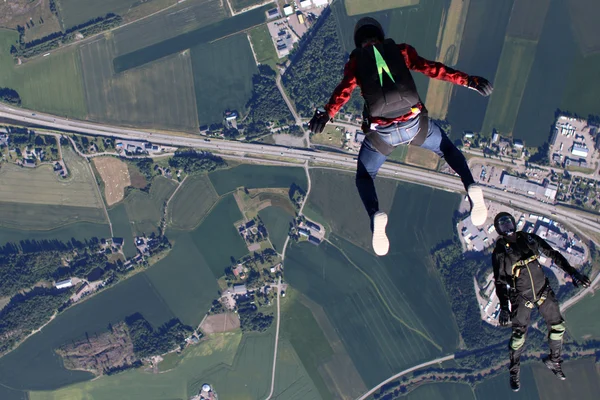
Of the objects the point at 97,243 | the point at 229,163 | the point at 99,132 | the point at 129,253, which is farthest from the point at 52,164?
the point at 229,163

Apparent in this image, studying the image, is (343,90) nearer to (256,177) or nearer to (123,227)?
(256,177)

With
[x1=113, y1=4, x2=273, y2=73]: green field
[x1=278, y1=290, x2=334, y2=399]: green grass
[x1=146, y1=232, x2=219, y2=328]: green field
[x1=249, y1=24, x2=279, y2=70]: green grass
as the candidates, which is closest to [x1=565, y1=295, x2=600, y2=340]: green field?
[x1=278, y1=290, x2=334, y2=399]: green grass

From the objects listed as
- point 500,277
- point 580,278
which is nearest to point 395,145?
point 500,277

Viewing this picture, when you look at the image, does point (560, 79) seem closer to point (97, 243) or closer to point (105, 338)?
point (97, 243)

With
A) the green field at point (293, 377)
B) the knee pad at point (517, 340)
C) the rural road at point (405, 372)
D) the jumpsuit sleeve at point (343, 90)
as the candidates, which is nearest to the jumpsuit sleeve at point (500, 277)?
the knee pad at point (517, 340)

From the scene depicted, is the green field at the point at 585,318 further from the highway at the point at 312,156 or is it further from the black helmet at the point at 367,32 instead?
the black helmet at the point at 367,32
